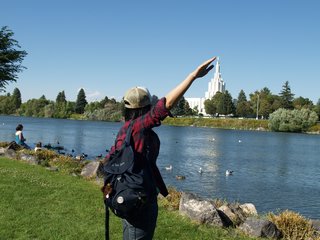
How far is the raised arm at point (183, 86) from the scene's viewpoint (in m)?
3.87

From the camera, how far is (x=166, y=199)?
10.5 metres

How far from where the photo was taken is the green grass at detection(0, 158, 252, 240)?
744cm

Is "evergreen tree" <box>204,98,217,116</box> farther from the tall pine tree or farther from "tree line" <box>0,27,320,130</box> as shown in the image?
the tall pine tree

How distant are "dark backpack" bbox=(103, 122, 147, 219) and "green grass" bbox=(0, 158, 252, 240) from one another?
3.63 metres

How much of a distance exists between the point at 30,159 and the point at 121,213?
14.2m

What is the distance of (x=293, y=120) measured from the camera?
352ft

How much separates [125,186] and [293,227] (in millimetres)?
6239

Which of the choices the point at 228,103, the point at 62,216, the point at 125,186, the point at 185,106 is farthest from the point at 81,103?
the point at 125,186

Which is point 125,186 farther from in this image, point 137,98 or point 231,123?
point 231,123

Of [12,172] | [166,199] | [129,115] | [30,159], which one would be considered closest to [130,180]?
[129,115]

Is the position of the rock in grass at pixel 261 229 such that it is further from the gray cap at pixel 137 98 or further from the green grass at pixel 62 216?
the gray cap at pixel 137 98

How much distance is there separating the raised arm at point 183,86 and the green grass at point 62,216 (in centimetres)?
422

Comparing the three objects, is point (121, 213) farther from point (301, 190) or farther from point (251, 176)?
point (251, 176)

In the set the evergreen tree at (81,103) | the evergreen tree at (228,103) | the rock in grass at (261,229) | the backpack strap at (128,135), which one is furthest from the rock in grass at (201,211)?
the evergreen tree at (81,103)
